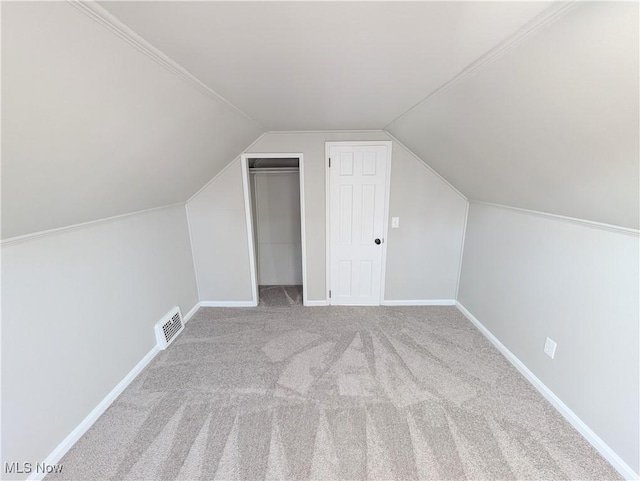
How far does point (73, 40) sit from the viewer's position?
84cm

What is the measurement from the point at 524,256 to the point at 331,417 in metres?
2.04

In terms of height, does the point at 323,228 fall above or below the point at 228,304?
above

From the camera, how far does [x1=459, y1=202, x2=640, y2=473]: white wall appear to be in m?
1.44

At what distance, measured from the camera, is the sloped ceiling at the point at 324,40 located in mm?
901

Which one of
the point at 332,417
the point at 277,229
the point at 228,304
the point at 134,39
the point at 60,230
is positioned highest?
the point at 134,39

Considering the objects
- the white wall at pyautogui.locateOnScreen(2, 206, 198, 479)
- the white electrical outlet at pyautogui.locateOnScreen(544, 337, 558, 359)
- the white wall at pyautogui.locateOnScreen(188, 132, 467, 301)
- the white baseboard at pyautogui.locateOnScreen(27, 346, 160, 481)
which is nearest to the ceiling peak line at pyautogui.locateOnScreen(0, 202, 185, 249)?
the white wall at pyautogui.locateOnScreen(2, 206, 198, 479)

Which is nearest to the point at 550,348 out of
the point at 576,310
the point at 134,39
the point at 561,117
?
the point at 576,310

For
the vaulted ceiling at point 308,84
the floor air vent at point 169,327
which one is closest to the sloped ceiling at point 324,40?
the vaulted ceiling at point 308,84

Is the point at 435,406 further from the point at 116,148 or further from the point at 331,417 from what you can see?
the point at 116,148

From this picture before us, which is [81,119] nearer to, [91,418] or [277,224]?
[91,418]

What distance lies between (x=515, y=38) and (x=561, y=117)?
45 cm

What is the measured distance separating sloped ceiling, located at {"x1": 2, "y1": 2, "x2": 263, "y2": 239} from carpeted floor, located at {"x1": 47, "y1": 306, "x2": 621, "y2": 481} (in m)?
1.41

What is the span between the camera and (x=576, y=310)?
5.71 feet
